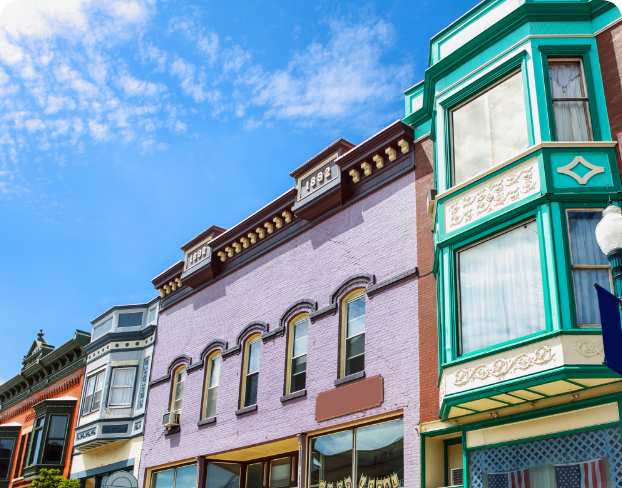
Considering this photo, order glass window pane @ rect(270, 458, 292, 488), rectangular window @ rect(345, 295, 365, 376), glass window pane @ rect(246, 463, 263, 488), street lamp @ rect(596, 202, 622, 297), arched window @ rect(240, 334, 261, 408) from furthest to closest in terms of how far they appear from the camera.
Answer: glass window pane @ rect(246, 463, 263, 488)
arched window @ rect(240, 334, 261, 408)
glass window pane @ rect(270, 458, 292, 488)
rectangular window @ rect(345, 295, 365, 376)
street lamp @ rect(596, 202, 622, 297)

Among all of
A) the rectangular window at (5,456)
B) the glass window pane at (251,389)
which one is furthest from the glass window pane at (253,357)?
the rectangular window at (5,456)

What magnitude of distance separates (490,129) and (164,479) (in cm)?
1468

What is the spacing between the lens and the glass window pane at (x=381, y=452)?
14047 mm

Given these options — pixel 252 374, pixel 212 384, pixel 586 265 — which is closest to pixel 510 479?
pixel 586 265

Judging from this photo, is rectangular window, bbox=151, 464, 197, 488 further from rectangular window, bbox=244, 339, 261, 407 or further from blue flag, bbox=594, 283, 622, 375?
blue flag, bbox=594, 283, 622, 375

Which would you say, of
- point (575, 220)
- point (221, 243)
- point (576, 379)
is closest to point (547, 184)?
point (575, 220)

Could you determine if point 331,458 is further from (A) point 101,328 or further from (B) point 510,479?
(A) point 101,328

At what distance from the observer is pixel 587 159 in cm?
1205

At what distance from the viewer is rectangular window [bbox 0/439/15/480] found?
32969 millimetres

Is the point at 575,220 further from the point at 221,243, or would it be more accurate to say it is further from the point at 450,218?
the point at 221,243

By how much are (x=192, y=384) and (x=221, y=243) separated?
4.59 m

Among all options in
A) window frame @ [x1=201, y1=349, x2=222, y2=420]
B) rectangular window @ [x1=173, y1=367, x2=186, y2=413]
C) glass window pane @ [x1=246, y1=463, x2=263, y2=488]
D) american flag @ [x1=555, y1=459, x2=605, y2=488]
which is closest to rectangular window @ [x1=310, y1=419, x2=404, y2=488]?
glass window pane @ [x1=246, y1=463, x2=263, y2=488]

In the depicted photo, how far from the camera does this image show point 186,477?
66.1 ft

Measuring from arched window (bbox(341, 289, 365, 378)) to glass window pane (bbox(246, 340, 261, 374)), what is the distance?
3.71m
